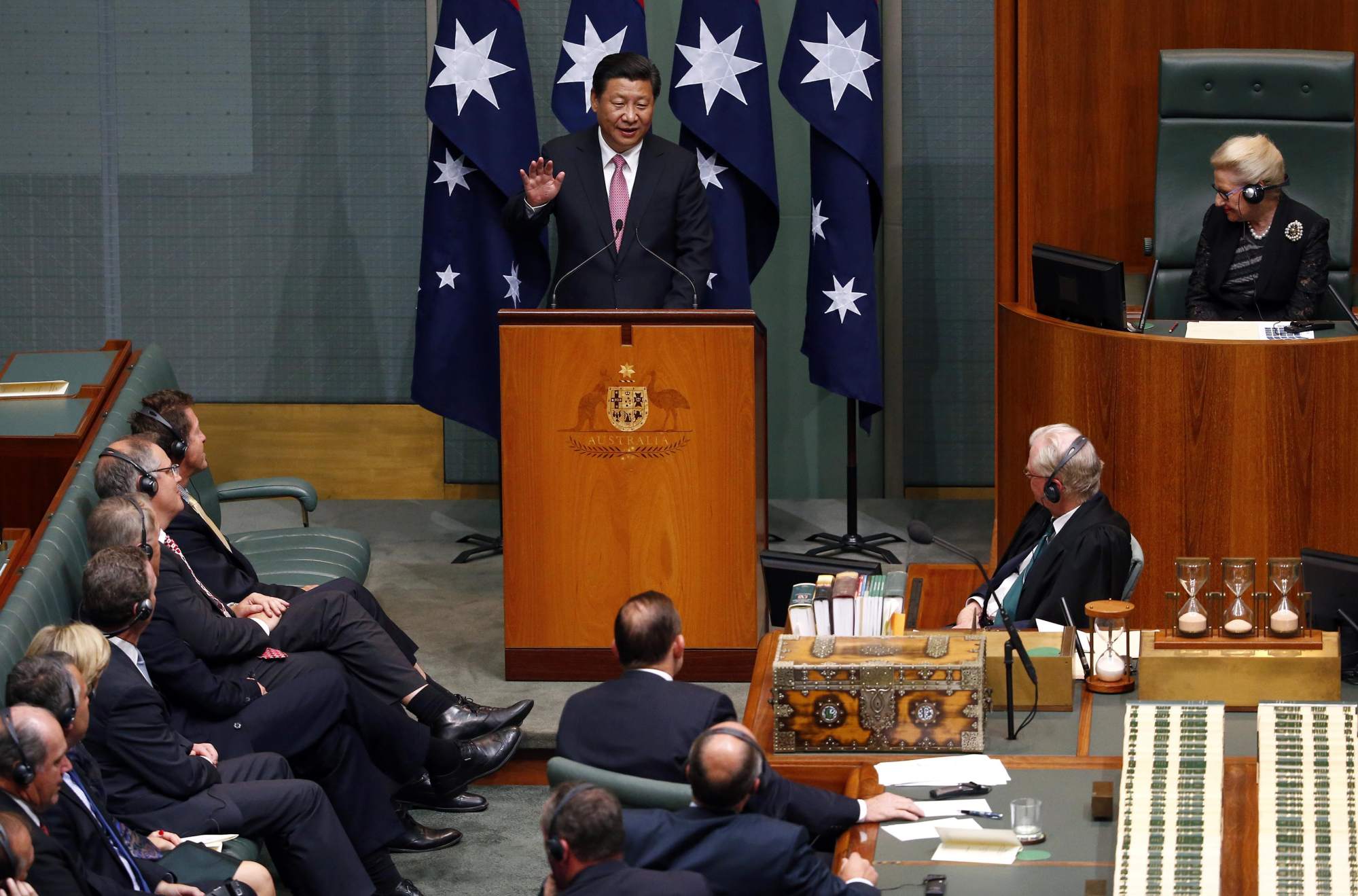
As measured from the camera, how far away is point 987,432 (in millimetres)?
7461

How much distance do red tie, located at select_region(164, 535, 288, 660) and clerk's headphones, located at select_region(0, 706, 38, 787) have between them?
118 cm

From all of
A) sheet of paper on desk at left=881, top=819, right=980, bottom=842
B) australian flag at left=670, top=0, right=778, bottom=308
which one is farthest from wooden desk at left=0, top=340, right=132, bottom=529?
sheet of paper on desk at left=881, top=819, right=980, bottom=842

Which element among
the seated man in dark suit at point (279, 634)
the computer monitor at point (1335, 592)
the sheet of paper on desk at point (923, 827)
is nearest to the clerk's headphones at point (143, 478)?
the seated man in dark suit at point (279, 634)

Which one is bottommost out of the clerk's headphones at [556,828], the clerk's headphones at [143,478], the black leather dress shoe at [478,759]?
the black leather dress shoe at [478,759]

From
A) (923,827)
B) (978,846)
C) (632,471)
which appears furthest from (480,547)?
(978,846)

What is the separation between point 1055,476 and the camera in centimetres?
443

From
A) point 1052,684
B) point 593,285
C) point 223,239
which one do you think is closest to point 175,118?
→ point 223,239

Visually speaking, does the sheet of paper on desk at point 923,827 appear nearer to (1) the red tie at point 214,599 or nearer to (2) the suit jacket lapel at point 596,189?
(1) the red tie at point 214,599

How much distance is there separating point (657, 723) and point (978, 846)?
63cm

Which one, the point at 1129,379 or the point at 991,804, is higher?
the point at 1129,379

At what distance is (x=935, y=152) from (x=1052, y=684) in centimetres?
398

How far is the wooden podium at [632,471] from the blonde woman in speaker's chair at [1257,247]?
1.75 m

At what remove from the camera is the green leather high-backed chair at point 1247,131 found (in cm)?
623

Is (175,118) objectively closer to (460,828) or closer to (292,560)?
(292,560)
